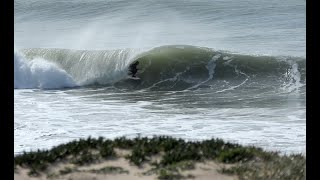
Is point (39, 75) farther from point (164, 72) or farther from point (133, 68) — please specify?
point (164, 72)

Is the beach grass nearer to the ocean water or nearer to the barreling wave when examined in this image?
the ocean water

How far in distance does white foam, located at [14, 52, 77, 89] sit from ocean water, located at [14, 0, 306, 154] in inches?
1.9

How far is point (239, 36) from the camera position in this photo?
3109 cm

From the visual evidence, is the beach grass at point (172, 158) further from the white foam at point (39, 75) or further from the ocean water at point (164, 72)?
the white foam at point (39, 75)

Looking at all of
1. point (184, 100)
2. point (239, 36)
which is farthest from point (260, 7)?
point (184, 100)

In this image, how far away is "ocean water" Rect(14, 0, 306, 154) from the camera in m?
12.9

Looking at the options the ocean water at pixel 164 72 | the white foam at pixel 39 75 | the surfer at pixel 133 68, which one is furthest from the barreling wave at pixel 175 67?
the white foam at pixel 39 75

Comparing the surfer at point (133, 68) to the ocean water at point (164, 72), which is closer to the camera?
the ocean water at point (164, 72)

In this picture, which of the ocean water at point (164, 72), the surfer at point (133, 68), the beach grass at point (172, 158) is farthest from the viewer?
the surfer at point (133, 68)

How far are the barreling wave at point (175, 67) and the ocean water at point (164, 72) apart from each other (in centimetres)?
4

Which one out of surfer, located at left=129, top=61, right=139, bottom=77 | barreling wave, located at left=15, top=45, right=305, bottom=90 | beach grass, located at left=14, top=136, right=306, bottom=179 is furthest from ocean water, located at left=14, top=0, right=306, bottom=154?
beach grass, located at left=14, top=136, right=306, bottom=179

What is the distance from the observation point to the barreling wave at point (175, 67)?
2131 cm

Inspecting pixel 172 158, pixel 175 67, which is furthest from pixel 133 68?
pixel 172 158

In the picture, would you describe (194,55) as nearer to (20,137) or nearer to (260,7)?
(20,137)
